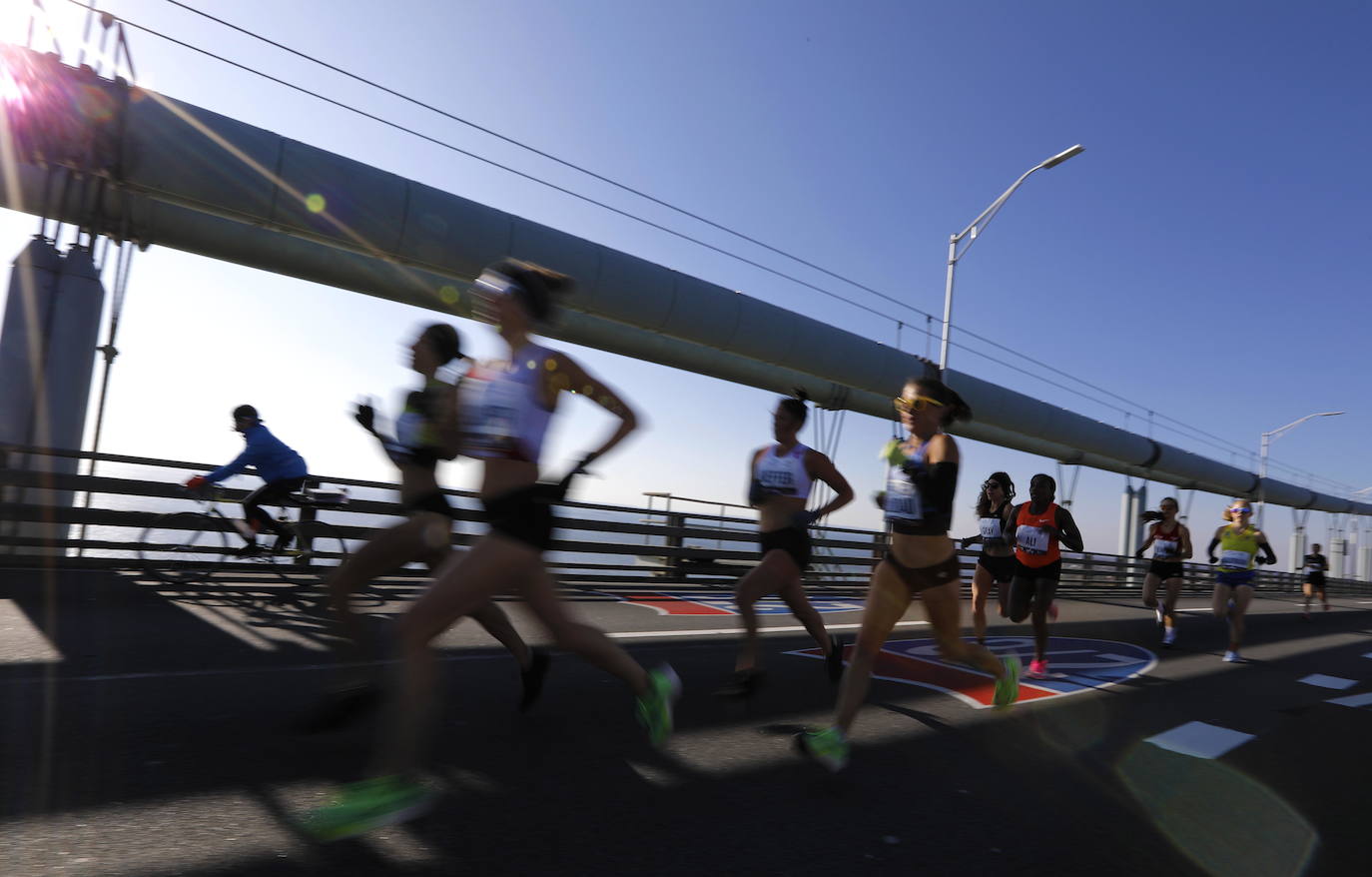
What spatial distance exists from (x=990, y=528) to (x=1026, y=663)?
4.42 feet

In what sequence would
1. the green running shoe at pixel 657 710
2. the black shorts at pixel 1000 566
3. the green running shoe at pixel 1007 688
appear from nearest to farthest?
the green running shoe at pixel 657 710 < the green running shoe at pixel 1007 688 < the black shorts at pixel 1000 566

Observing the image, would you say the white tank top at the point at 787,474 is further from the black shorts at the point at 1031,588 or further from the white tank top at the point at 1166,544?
the white tank top at the point at 1166,544

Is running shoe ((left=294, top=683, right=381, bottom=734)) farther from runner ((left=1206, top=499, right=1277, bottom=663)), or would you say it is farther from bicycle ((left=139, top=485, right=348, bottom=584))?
runner ((left=1206, top=499, right=1277, bottom=663))

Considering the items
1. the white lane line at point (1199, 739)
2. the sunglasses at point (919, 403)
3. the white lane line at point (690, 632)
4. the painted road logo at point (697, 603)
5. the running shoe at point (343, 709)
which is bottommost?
the painted road logo at point (697, 603)

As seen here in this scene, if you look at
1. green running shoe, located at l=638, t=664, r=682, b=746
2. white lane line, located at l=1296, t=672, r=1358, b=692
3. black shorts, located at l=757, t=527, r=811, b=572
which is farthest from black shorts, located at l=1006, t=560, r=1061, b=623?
green running shoe, located at l=638, t=664, r=682, b=746

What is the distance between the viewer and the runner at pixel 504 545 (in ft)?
7.69

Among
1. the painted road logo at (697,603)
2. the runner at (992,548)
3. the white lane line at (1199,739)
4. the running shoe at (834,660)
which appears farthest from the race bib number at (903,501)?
the painted road logo at (697,603)

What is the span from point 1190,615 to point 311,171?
17.3 m

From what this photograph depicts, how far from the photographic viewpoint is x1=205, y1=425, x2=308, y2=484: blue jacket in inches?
280

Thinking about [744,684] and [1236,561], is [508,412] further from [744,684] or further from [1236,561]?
[1236,561]

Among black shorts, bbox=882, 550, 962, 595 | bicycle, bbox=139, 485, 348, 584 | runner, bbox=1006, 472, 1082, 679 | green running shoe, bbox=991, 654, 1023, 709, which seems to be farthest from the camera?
bicycle, bbox=139, 485, 348, 584

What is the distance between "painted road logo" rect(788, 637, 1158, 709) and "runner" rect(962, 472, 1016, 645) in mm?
520

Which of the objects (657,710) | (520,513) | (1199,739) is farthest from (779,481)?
(1199,739)

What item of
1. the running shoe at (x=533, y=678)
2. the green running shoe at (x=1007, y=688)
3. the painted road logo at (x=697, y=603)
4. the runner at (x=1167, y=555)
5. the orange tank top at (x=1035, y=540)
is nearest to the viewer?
the running shoe at (x=533, y=678)
